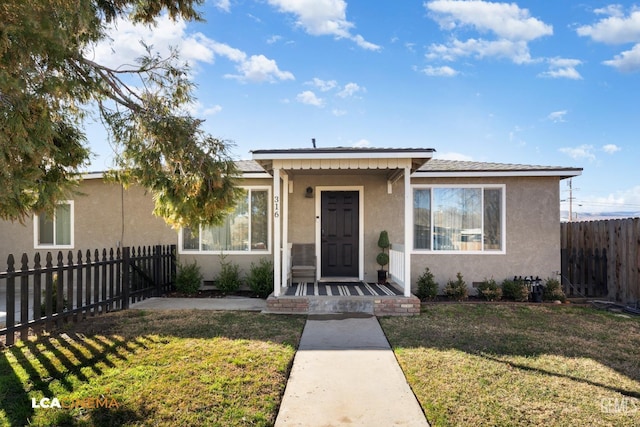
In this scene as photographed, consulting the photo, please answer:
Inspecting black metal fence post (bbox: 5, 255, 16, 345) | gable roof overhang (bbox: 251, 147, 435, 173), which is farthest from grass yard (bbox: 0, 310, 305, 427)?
gable roof overhang (bbox: 251, 147, 435, 173)

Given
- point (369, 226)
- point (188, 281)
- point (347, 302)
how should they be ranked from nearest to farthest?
point (347, 302) → point (188, 281) → point (369, 226)

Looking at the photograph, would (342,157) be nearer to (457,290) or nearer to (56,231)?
(457,290)

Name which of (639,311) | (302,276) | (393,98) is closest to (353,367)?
(302,276)

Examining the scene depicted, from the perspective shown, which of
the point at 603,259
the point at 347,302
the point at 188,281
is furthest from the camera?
the point at 188,281

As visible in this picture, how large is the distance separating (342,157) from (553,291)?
575cm

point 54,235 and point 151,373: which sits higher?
point 54,235

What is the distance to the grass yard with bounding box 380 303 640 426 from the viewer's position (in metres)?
3.32

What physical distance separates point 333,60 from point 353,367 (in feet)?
33.1

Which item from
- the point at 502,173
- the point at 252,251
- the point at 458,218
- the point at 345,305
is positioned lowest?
the point at 345,305

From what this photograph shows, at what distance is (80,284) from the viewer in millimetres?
6125


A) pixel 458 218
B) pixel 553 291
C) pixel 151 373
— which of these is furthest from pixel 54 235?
pixel 553 291

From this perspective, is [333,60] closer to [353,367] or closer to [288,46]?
[288,46]

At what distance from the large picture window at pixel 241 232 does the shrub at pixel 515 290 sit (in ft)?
18.8

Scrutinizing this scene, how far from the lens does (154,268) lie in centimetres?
860
